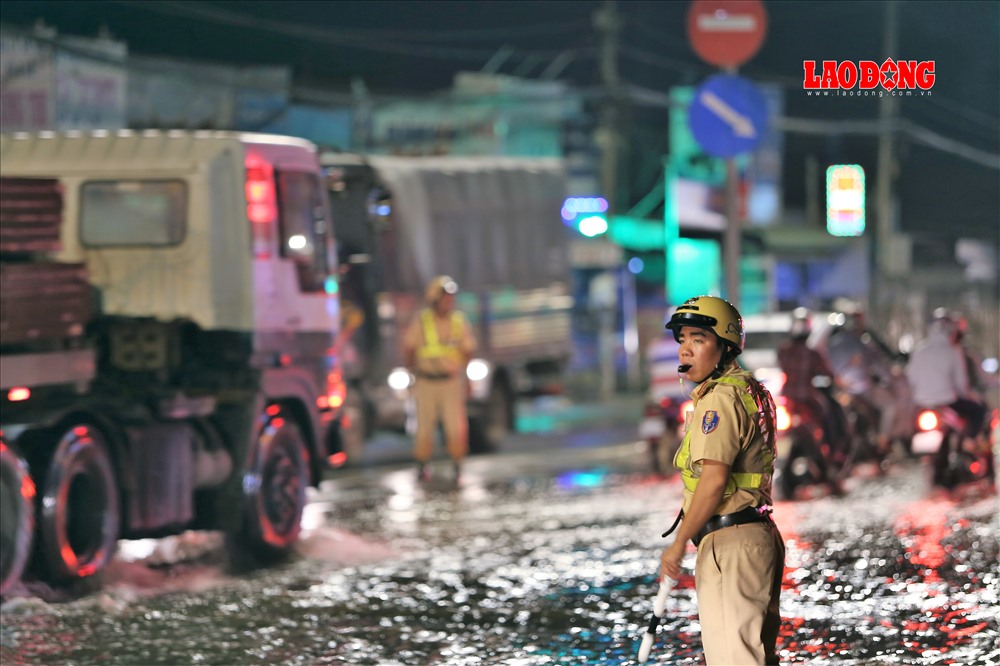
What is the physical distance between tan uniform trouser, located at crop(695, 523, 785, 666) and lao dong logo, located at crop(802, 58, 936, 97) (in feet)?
18.9

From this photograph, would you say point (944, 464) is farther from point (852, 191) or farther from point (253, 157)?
point (852, 191)

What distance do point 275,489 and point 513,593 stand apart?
2.79 meters

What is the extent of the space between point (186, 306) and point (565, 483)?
611 centimetres

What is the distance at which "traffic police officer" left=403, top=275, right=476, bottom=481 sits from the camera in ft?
55.3

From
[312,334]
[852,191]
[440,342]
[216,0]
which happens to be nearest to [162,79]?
[216,0]

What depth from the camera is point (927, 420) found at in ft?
51.6

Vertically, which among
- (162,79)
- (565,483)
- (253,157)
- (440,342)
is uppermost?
(162,79)

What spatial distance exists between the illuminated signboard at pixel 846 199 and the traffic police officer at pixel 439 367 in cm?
3594

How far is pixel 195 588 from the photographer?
10797 millimetres

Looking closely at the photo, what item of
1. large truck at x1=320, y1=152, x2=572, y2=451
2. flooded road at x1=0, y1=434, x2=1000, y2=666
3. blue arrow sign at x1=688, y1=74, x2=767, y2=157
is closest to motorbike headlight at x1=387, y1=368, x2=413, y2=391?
large truck at x1=320, y1=152, x2=572, y2=451

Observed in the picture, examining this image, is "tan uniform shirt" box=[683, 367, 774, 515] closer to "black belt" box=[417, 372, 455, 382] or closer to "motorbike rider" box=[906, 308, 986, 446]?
"motorbike rider" box=[906, 308, 986, 446]

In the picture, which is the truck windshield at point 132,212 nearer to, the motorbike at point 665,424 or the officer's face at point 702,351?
the motorbike at point 665,424

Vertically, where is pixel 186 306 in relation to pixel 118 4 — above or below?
below

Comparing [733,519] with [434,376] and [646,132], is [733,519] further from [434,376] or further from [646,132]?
[646,132]
